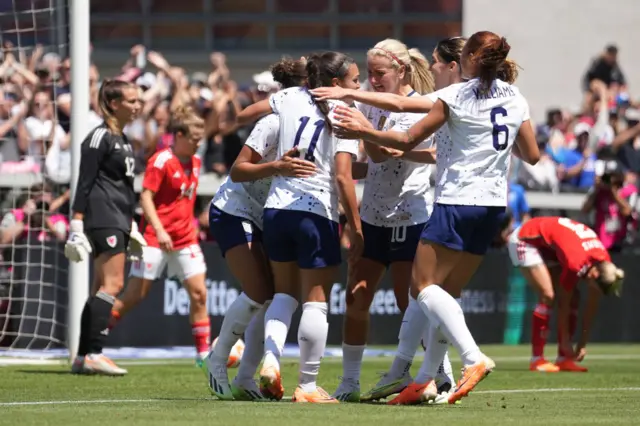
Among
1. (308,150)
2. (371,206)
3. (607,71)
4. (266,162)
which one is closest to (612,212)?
(607,71)

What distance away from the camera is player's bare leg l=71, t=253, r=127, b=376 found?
1082 cm

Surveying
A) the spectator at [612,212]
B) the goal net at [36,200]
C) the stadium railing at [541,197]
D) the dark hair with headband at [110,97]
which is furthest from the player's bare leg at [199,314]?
the spectator at [612,212]

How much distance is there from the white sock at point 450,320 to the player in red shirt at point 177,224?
3977 millimetres

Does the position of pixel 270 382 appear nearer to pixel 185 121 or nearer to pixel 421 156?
pixel 421 156

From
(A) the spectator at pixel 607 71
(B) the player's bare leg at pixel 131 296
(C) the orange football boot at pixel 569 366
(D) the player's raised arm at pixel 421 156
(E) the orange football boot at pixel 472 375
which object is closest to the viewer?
→ (E) the orange football boot at pixel 472 375

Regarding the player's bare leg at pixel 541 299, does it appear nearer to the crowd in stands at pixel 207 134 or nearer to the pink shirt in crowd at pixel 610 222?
the crowd in stands at pixel 207 134

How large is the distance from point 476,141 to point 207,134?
31.9ft

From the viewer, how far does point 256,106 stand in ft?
31.0

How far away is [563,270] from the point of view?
12.7 metres

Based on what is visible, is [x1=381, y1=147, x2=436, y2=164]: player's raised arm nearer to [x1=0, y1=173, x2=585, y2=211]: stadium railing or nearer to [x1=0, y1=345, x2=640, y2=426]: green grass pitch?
[x1=0, y1=345, x2=640, y2=426]: green grass pitch

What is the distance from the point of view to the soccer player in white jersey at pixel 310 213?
805 centimetres

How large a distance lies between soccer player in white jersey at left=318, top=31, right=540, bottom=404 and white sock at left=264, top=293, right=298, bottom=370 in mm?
745

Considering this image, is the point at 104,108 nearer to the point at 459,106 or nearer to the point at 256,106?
the point at 256,106

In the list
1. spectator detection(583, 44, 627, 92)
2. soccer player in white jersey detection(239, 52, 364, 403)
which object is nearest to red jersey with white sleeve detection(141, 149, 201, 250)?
soccer player in white jersey detection(239, 52, 364, 403)
